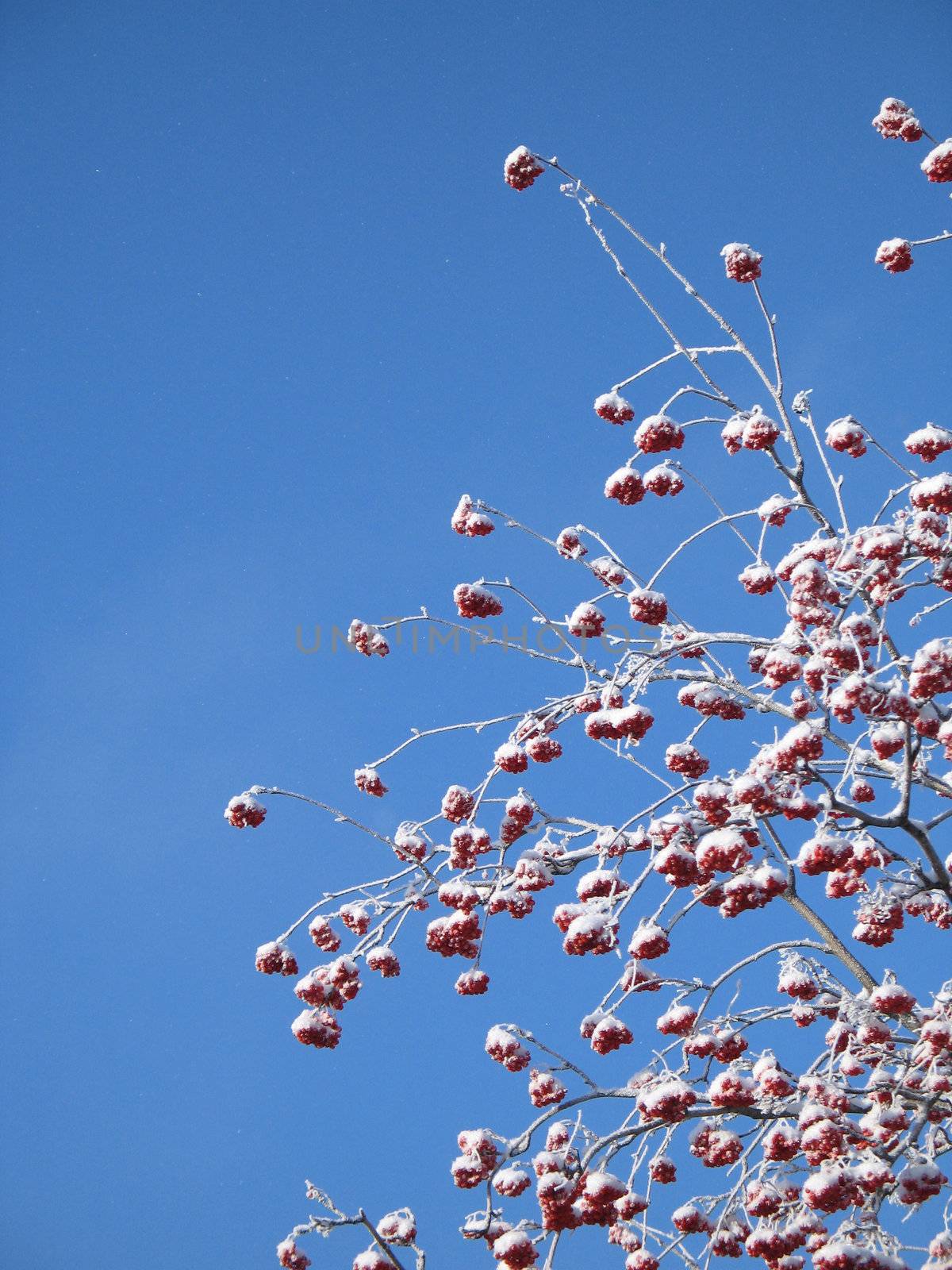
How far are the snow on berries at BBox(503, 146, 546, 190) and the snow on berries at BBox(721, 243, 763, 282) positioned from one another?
957mm

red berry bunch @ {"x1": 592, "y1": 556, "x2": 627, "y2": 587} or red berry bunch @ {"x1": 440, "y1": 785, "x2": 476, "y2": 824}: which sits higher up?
red berry bunch @ {"x1": 592, "y1": 556, "x2": 627, "y2": 587}

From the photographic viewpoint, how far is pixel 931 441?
4.29m

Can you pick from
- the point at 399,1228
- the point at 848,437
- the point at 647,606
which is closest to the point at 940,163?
the point at 848,437

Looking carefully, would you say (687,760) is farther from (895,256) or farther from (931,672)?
(895,256)

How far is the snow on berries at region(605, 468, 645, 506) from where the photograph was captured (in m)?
4.70

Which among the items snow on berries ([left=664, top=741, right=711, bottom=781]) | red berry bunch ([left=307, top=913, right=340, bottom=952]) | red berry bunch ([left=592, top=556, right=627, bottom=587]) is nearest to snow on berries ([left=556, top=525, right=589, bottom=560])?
red berry bunch ([left=592, top=556, right=627, bottom=587])

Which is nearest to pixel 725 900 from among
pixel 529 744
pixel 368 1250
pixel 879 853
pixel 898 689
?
pixel 879 853

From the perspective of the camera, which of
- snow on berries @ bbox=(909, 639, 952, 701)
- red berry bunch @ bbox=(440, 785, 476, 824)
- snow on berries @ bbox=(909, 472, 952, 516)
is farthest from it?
red berry bunch @ bbox=(440, 785, 476, 824)

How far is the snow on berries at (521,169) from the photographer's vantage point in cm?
509

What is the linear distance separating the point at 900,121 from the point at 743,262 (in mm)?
962

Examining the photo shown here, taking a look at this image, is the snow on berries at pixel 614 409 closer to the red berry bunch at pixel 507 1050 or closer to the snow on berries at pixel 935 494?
the snow on berries at pixel 935 494

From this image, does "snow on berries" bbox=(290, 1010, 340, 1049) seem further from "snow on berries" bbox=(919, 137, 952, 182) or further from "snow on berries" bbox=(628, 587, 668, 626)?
"snow on berries" bbox=(919, 137, 952, 182)

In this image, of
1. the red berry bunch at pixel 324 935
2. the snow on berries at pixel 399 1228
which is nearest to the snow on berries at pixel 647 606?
the red berry bunch at pixel 324 935

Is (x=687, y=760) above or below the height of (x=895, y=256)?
below
